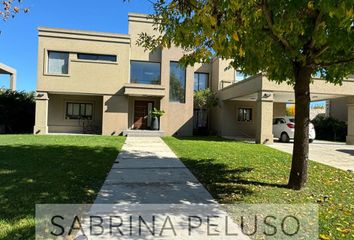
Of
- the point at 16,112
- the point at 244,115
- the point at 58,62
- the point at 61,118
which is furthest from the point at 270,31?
the point at 16,112

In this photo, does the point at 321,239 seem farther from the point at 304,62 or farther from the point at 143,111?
the point at 143,111

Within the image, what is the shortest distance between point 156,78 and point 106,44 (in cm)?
415

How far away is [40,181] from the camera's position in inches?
A: 275

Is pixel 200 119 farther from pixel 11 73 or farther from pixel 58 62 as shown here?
pixel 11 73

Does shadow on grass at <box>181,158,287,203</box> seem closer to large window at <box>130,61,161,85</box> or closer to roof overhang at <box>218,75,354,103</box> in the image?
roof overhang at <box>218,75,354,103</box>

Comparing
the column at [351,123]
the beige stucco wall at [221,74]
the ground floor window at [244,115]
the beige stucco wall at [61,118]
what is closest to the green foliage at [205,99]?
the beige stucco wall at [221,74]

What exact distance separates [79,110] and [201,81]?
997 cm

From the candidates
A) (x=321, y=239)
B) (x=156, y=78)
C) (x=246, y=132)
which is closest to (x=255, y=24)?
(x=321, y=239)

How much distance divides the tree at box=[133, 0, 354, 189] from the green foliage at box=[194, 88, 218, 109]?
16.0m

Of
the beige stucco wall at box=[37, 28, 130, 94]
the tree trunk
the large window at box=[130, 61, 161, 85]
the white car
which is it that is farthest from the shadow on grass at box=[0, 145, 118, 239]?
the white car

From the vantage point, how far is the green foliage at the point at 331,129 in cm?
2391

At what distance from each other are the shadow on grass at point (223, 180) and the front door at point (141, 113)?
13.2 metres

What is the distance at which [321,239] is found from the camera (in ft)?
14.0

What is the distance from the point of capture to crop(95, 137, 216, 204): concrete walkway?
5.96 m
